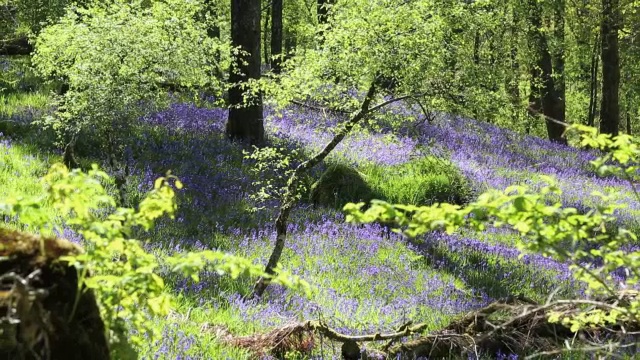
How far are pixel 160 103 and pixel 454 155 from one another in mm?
9919

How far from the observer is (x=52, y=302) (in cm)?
256

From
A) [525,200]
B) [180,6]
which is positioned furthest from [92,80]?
[525,200]

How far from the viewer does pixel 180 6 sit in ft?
30.3

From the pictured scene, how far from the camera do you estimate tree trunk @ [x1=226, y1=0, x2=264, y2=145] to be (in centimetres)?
1234

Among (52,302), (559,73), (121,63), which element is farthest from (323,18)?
(52,302)

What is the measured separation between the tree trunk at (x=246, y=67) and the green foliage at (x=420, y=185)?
2446 millimetres

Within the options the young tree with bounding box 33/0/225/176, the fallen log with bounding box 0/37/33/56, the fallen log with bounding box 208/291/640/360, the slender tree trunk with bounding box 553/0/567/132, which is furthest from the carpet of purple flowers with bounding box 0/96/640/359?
the slender tree trunk with bounding box 553/0/567/132

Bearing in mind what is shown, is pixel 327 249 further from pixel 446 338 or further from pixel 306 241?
pixel 446 338

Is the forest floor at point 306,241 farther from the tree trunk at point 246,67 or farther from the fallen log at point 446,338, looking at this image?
the tree trunk at point 246,67

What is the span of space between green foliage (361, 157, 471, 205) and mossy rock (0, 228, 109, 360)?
29.4ft

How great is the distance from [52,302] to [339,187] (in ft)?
29.6

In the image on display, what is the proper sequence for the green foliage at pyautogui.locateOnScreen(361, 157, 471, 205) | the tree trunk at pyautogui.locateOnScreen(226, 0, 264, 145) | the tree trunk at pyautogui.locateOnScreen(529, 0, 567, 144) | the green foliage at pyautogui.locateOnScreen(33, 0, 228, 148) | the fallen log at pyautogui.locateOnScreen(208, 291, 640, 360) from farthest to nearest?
the tree trunk at pyautogui.locateOnScreen(529, 0, 567, 144) → the tree trunk at pyautogui.locateOnScreen(226, 0, 264, 145) → the green foliage at pyautogui.locateOnScreen(361, 157, 471, 205) → the green foliage at pyautogui.locateOnScreen(33, 0, 228, 148) → the fallen log at pyautogui.locateOnScreen(208, 291, 640, 360)

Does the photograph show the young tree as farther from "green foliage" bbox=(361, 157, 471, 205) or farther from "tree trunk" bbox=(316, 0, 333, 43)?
"green foliage" bbox=(361, 157, 471, 205)

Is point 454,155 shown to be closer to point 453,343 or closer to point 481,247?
point 481,247
